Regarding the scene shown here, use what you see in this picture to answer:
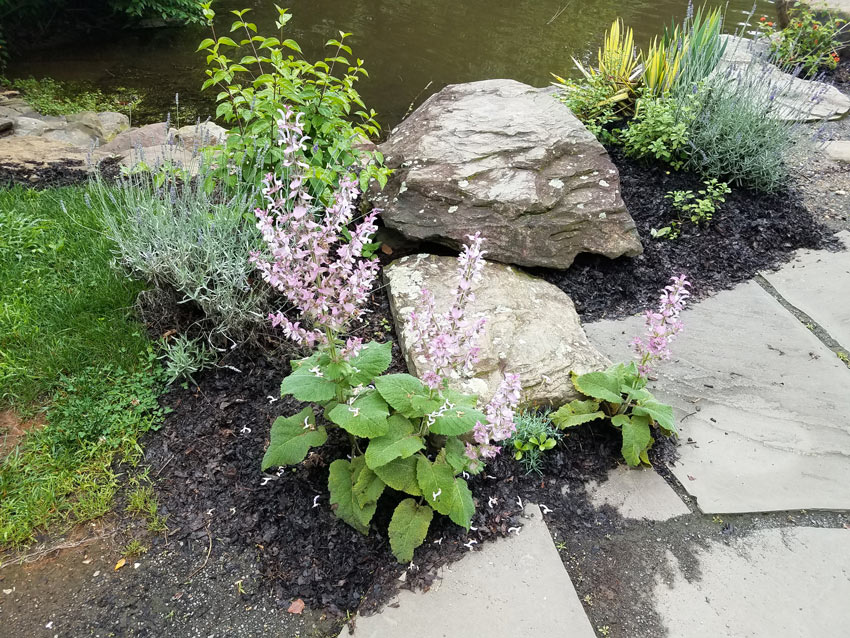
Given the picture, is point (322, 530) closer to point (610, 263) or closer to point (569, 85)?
point (610, 263)

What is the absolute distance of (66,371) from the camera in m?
2.75

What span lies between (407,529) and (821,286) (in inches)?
114

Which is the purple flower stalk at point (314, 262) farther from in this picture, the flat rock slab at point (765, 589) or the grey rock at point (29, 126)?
the grey rock at point (29, 126)

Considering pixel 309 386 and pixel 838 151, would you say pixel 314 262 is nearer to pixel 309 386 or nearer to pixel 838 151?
pixel 309 386

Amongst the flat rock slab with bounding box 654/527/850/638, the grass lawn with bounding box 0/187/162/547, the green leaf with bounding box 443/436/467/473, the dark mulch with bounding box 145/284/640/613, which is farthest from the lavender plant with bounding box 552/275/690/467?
the grass lawn with bounding box 0/187/162/547

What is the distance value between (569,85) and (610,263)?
2311 mm

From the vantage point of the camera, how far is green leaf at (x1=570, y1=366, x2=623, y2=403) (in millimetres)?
2525

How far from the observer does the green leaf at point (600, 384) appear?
8.29 ft

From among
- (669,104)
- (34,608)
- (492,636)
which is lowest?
(34,608)

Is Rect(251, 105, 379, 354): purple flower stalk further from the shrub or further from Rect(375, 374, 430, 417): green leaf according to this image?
the shrub

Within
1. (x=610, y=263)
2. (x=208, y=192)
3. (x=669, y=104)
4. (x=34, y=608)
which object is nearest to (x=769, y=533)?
(x=610, y=263)

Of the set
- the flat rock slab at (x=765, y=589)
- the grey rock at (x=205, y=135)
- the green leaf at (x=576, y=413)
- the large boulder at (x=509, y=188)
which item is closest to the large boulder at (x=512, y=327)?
the green leaf at (x=576, y=413)

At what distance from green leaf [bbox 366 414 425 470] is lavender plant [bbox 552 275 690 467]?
0.79 m

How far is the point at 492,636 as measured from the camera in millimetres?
1883
